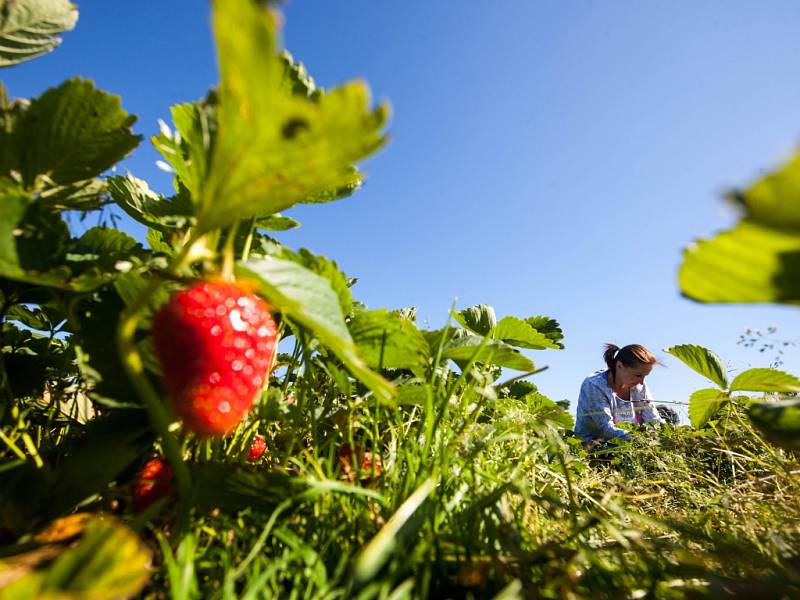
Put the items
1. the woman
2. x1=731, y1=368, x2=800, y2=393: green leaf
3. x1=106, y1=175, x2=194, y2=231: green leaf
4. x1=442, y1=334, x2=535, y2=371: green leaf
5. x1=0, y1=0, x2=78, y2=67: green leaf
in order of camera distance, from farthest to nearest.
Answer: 1. the woman
2. x1=731, y1=368, x2=800, y2=393: green leaf
3. x1=442, y1=334, x2=535, y2=371: green leaf
4. x1=106, y1=175, x2=194, y2=231: green leaf
5. x1=0, y1=0, x2=78, y2=67: green leaf

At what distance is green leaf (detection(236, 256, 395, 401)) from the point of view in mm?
458

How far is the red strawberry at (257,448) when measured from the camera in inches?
32.1

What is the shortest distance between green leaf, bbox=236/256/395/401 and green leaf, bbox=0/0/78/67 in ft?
1.80

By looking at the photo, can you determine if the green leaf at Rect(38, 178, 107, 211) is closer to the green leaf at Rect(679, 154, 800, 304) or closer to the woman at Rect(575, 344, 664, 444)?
the green leaf at Rect(679, 154, 800, 304)

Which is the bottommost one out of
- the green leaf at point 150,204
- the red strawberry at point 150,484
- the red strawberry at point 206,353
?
the red strawberry at point 150,484

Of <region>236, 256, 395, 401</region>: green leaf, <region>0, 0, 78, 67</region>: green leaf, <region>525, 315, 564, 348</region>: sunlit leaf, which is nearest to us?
<region>236, 256, 395, 401</region>: green leaf

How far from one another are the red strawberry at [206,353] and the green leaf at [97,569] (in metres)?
0.12

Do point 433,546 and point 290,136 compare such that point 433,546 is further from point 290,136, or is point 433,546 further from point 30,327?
point 30,327

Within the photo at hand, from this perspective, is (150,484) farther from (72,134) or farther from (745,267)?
(745,267)

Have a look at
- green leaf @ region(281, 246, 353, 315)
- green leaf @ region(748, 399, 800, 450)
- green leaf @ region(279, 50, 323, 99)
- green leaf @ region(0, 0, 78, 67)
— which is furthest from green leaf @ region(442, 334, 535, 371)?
green leaf @ region(0, 0, 78, 67)

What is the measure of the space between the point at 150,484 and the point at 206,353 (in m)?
0.24

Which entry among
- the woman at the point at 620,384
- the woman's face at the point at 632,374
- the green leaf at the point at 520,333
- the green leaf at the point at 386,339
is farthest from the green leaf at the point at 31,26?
the woman's face at the point at 632,374

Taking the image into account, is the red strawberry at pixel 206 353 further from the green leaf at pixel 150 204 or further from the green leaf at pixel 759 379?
the green leaf at pixel 759 379

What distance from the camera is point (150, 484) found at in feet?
1.98
